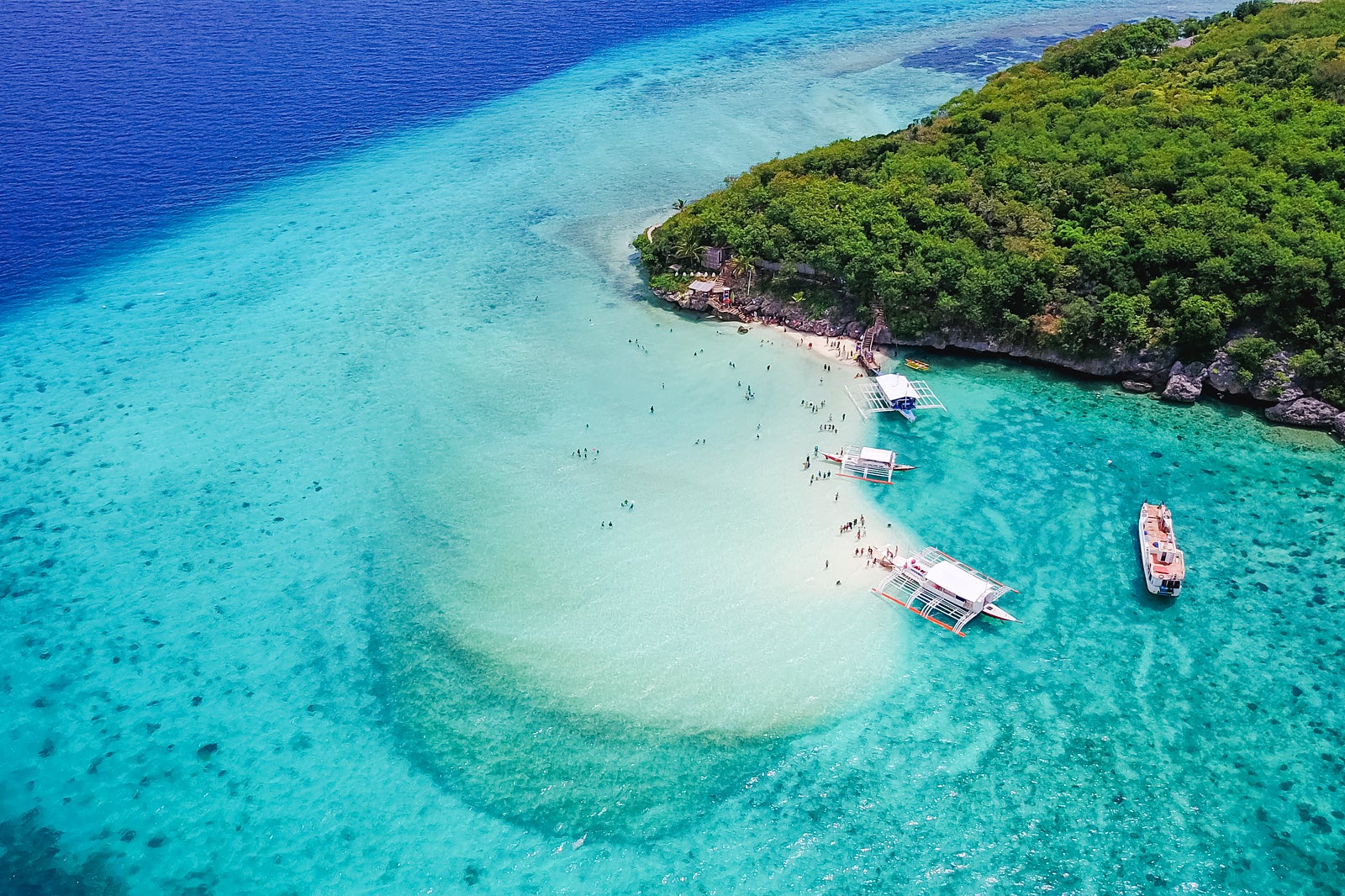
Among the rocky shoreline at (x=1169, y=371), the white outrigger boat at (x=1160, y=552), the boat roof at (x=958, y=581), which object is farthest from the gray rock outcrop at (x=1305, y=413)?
the boat roof at (x=958, y=581)

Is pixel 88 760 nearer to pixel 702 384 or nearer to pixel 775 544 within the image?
pixel 775 544

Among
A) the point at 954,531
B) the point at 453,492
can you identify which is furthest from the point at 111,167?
the point at 954,531

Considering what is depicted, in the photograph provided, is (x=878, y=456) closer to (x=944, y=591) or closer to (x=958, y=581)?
(x=958, y=581)

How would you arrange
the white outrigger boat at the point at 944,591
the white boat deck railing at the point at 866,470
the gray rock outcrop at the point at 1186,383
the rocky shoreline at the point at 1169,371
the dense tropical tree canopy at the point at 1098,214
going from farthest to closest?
the gray rock outcrop at the point at 1186,383 → the dense tropical tree canopy at the point at 1098,214 → the rocky shoreline at the point at 1169,371 → the white boat deck railing at the point at 866,470 → the white outrigger boat at the point at 944,591

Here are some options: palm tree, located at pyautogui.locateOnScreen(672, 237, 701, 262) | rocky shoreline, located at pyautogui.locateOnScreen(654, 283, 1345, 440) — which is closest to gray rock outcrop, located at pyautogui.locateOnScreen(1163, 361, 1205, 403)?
rocky shoreline, located at pyautogui.locateOnScreen(654, 283, 1345, 440)

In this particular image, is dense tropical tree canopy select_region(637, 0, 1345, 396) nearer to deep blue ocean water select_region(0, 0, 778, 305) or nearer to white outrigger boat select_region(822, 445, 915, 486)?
white outrigger boat select_region(822, 445, 915, 486)

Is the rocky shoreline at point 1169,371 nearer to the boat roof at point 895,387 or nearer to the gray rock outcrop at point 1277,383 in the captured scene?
the gray rock outcrop at point 1277,383
